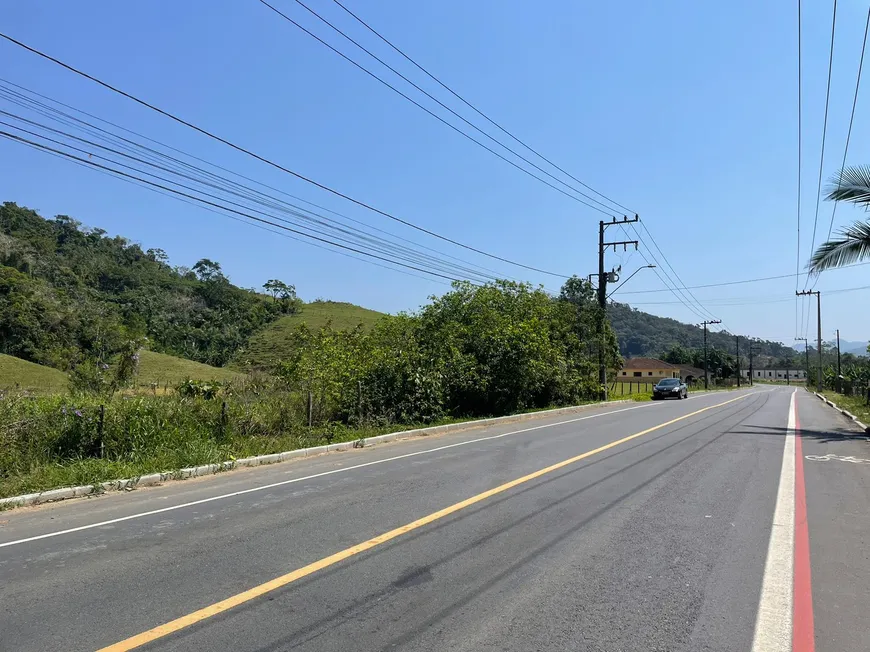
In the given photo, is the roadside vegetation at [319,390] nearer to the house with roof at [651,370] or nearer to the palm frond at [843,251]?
the palm frond at [843,251]

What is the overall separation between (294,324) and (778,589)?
110 m

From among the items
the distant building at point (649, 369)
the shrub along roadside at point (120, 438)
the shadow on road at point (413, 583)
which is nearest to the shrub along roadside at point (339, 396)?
the shrub along roadside at point (120, 438)

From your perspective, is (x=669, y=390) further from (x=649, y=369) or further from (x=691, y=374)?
(x=691, y=374)

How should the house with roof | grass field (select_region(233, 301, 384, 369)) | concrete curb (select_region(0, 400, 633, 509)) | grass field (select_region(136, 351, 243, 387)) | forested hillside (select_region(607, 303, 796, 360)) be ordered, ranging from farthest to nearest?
forested hillside (select_region(607, 303, 796, 360))
the house with roof
grass field (select_region(233, 301, 384, 369))
grass field (select_region(136, 351, 243, 387))
concrete curb (select_region(0, 400, 633, 509))

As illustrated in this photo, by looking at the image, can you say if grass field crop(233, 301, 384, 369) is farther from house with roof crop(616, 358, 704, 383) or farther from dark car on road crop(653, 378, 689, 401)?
house with roof crop(616, 358, 704, 383)

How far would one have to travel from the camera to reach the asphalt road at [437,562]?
397cm

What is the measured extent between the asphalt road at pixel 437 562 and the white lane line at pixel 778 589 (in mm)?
54

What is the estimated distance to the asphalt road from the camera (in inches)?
156

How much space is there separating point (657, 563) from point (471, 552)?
5.45 feet

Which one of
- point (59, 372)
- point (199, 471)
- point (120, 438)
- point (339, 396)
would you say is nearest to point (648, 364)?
point (59, 372)

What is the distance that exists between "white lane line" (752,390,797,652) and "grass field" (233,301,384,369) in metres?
72.3

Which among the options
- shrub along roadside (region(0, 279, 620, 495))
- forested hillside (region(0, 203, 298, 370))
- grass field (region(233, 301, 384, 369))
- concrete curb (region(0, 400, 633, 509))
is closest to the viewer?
concrete curb (region(0, 400, 633, 509))

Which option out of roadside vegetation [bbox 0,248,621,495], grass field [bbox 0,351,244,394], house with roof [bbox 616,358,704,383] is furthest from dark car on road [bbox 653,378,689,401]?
house with roof [bbox 616,358,704,383]

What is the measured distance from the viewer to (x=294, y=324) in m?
111
